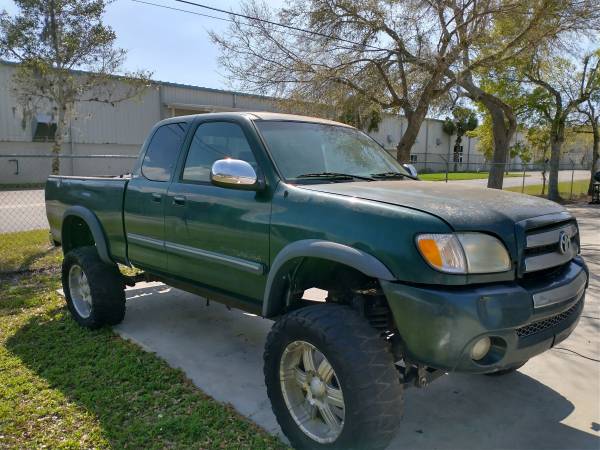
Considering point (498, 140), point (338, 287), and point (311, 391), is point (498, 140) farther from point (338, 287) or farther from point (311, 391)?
point (311, 391)

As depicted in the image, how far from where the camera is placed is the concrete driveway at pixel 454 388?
10.3 ft

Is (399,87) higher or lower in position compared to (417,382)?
higher

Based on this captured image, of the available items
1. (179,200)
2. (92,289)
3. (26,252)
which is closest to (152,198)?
(179,200)

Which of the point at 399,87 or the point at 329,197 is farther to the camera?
the point at 399,87

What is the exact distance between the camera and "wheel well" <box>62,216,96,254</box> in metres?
5.30

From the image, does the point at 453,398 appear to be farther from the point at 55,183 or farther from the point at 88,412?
the point at 55,183

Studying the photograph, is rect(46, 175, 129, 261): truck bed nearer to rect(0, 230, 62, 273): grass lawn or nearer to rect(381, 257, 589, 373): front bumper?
rect(0, 230, 62, 273): grass lawn

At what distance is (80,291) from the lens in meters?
5.08

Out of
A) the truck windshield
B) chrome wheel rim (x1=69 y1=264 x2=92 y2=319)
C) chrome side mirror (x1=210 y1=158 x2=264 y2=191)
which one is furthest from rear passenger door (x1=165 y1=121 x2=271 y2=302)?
chrome wheel rim (x1=69 y1=264 x2=92 y2=319)

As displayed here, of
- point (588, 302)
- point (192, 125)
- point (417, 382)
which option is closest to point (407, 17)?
point (588, 302)

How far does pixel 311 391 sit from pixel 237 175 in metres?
1.37

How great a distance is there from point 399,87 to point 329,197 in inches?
364

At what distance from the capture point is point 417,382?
2.77 m

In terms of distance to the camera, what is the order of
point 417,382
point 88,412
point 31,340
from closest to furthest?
point 417,382 < point 88,412 < point 31,340
